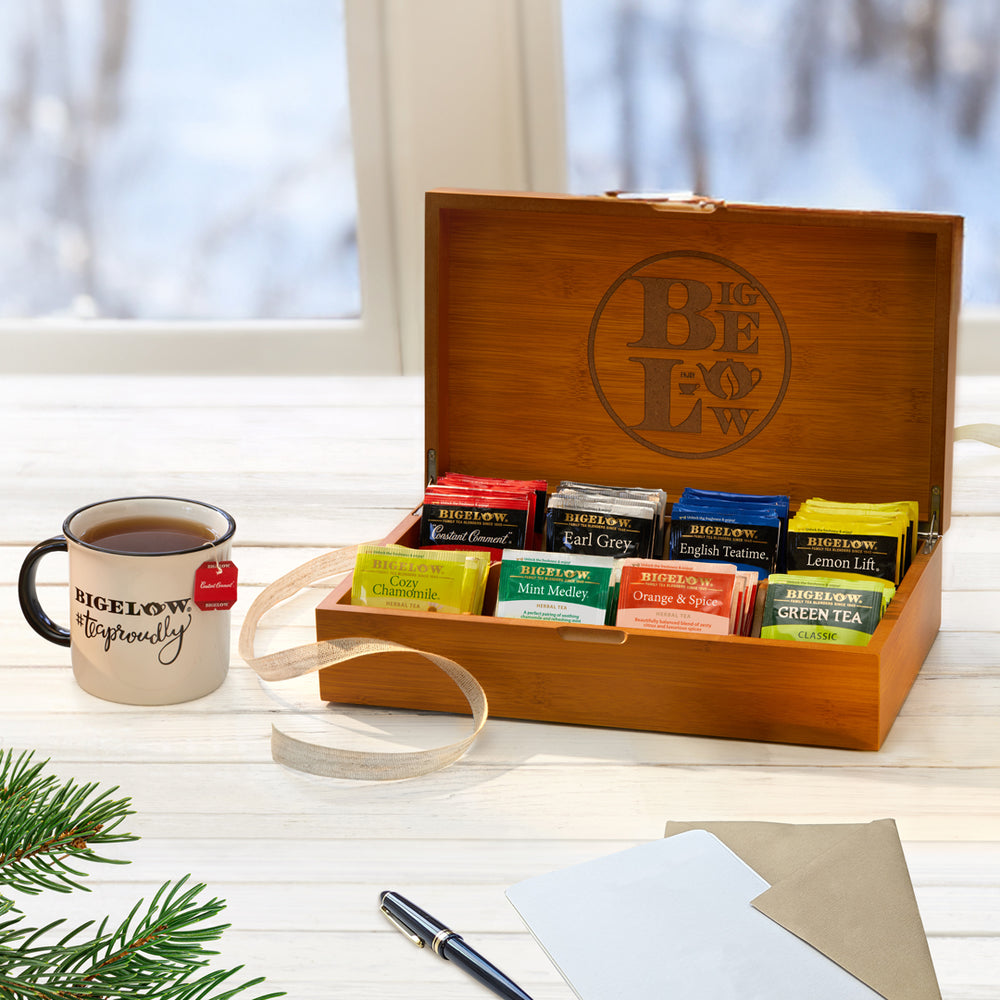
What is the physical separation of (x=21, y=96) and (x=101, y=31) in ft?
0.64

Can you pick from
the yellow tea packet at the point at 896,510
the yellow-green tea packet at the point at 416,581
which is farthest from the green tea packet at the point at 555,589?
the yellow tea packet at the point at 896,510

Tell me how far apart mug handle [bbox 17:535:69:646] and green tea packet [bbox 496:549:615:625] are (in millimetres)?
362

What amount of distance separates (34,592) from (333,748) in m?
0.29

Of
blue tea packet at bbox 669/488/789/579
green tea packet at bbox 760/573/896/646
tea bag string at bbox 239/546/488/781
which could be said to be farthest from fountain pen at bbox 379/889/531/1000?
blue tea packet at bbox 669/488/789/579

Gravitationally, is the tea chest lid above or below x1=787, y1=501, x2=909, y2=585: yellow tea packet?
above

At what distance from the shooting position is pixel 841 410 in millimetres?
1271

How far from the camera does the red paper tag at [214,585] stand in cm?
104

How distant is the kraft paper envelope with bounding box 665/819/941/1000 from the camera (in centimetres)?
75

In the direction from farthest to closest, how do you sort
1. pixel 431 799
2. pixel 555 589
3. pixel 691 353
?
1. pixel 691 353
2. pixel 555 589
3. pixel 431 799

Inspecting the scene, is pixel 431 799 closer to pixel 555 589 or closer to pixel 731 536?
pixel 555 589

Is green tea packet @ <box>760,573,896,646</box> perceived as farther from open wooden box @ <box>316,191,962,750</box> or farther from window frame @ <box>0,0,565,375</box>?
window frame @ <box>0,0,565,375</box>

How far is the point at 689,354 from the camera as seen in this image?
1.30 meters

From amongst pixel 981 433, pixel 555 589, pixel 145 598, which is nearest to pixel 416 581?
pixel 555 589

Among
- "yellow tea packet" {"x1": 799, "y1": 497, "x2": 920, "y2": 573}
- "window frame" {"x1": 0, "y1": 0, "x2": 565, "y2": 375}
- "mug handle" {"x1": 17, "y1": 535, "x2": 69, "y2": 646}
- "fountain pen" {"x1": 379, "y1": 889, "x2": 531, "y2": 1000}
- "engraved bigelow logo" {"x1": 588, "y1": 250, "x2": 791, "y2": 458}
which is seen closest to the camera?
"fountain pen" {"x1": 379, "y1": 889, "x2": 531, "y2": 1000}
